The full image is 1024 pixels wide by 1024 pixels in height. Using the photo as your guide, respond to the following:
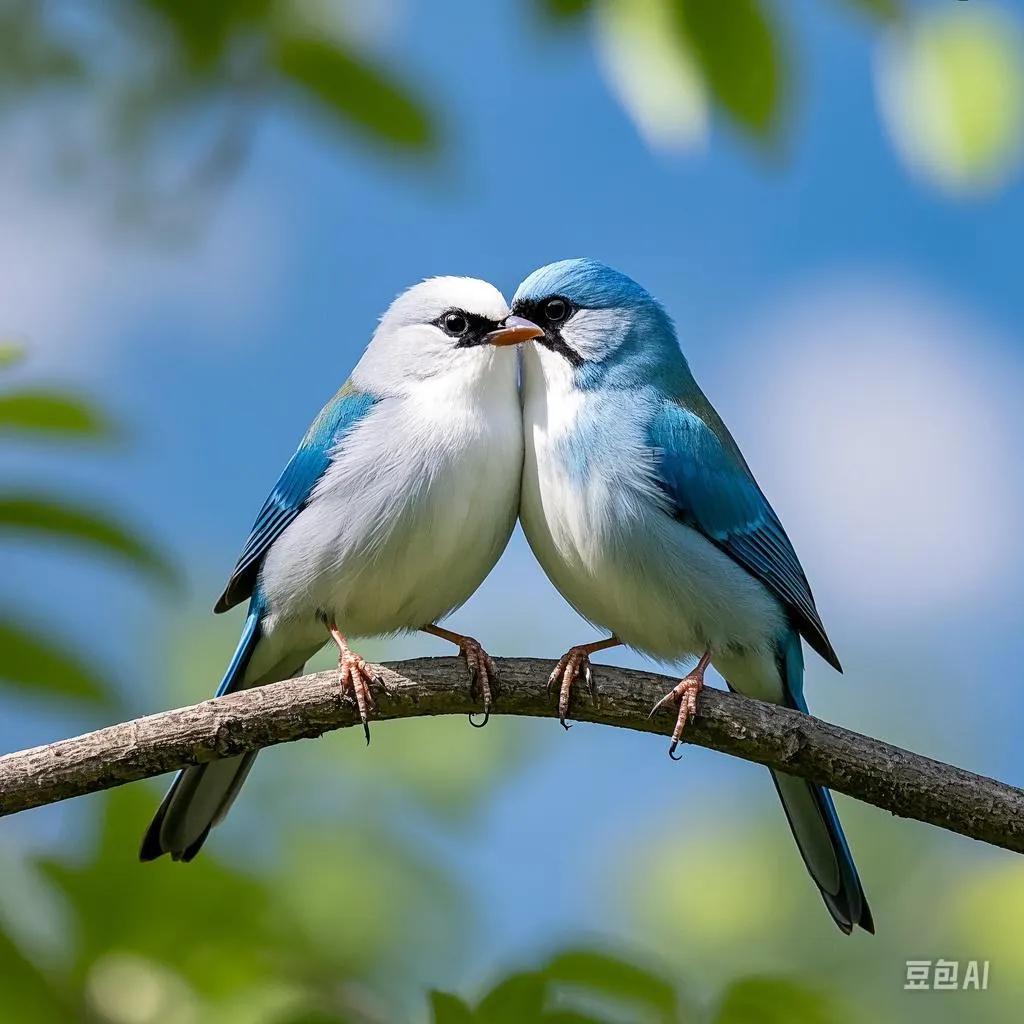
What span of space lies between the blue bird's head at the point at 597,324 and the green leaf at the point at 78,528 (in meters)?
2.49

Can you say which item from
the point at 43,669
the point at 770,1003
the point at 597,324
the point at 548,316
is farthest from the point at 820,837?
the point at 43,669

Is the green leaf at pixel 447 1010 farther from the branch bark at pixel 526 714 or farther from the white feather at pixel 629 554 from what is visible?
the white feather at pixel 629 554

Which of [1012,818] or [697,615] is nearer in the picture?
[1012,818]

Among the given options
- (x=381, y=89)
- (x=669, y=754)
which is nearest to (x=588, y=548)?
(x=669, y=754)

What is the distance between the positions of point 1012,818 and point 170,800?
96.0 inches

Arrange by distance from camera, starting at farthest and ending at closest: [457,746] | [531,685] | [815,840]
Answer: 1. [815,840]
2. [457,746]
3. [531,685]

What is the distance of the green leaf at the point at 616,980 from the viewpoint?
1779 mm

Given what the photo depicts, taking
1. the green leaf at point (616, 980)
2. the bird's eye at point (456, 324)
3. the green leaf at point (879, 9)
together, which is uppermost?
the bird's eye at point (456, 324)

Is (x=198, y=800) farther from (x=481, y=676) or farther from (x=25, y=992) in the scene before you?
(x=25, y=992)

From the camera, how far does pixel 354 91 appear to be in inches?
74.5

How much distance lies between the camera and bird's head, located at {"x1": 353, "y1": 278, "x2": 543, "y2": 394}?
4520 mm

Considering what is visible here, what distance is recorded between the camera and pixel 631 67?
173cm

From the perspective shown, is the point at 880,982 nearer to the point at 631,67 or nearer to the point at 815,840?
the point at 815,840

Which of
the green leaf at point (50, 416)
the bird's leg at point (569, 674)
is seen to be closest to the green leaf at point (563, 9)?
the green leaf at point (50, 416)
